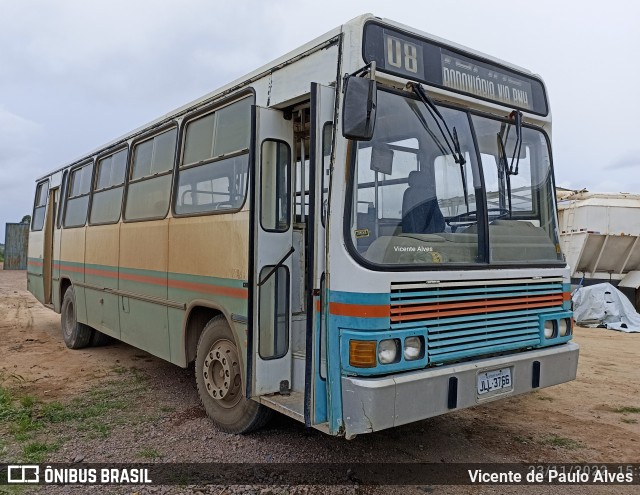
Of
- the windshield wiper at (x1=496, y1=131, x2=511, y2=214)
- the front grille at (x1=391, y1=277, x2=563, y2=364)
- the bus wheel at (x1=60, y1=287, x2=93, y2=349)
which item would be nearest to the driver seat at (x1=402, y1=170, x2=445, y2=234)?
the front grille at (x1=391, y1=277, x2=563, y2=364)

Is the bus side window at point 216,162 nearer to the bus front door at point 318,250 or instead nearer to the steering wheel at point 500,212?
the bus front door at point 318,250

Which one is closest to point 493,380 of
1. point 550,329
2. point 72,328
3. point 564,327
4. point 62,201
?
point 550,329

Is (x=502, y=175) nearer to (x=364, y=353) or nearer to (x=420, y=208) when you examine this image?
(x=420, y=208)

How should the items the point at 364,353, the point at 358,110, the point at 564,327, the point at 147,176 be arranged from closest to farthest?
1. the point at 358,110
2. the point at 364,353
3. the point at 564,327
4. the point at 147,176

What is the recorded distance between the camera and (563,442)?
15.1ft

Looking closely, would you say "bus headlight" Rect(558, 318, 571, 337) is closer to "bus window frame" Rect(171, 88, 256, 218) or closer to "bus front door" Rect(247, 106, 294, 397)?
"bus front door" Rect(247, 106, 294, 397)

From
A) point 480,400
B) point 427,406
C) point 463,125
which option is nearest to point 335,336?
point 427,406

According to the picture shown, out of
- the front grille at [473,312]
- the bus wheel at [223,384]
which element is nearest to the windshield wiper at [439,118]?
the front grille at [473,312]

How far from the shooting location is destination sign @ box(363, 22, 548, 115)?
3.61 meters

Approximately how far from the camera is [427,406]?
3.48 m

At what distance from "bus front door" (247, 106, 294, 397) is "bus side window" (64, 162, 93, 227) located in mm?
4801

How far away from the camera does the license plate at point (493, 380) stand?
3779mm

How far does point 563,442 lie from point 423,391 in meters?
1.98

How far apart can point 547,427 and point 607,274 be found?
30.2ft
